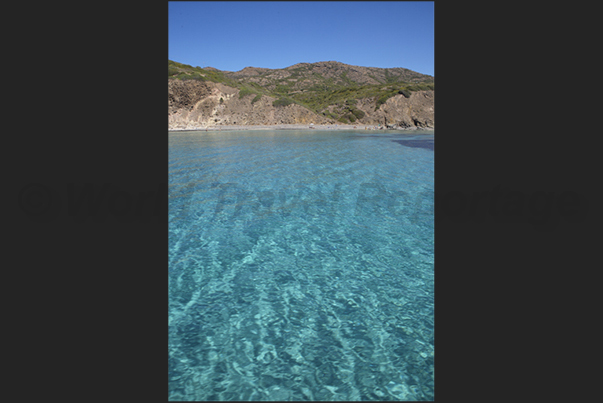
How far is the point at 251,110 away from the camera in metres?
79.9

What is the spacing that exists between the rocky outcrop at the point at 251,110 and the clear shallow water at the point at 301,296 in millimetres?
68087

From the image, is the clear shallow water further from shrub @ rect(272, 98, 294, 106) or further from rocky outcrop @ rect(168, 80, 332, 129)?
shrub @ rect(272, 98, 294, 106)

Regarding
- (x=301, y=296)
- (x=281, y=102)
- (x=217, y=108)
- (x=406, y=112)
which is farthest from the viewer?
(x=406, y=112)

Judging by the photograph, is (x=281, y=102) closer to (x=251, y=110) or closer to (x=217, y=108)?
(x=251, y=110)

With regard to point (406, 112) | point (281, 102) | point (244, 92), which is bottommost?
point (406, 112)

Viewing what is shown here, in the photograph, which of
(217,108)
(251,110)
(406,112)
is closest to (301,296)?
(217,108)

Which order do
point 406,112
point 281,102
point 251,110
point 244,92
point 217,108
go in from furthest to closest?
point 406,112, point 281,102, point 244,92, point 251,110, point 217,108

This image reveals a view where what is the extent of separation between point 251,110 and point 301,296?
259 ft

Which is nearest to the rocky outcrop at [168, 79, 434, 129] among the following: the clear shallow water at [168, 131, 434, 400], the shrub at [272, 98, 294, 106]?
the shrub at [272, 98, 294, 106]

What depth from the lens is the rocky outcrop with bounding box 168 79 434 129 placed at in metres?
74.1
